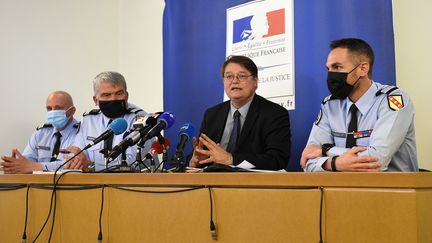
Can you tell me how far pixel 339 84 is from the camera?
2557 mm

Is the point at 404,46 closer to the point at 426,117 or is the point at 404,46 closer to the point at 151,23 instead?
the point at 426,117

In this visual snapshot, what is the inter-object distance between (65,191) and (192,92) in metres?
1.89

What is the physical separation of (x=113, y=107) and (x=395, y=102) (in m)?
1.79

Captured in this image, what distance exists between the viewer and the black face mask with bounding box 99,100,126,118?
3.20 metres

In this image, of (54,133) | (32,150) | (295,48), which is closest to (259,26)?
→ (295,48)

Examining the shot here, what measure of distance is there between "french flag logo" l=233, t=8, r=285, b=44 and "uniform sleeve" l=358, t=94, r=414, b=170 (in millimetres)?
1268

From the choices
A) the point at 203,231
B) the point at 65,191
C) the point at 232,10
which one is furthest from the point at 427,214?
the point at 232,10

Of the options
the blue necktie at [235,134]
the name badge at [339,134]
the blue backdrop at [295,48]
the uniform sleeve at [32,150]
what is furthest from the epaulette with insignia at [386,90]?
the uniform sleeve at [32,150]

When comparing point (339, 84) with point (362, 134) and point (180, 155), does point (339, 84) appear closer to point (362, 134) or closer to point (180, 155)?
point (362, 134)

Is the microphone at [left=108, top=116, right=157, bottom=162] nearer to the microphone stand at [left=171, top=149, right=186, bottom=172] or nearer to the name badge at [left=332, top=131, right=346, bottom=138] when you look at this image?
the microphone stand at [left=171, top=149, right=186, bottom=172]

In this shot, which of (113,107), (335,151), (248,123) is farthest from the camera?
(113,107)

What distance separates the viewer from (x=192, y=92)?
3.94 metres

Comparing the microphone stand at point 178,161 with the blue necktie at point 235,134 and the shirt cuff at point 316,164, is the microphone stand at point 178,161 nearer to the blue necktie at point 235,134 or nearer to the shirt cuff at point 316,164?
the shirt cuff at point 316,164

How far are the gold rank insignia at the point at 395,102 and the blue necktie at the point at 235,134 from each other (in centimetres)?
99
